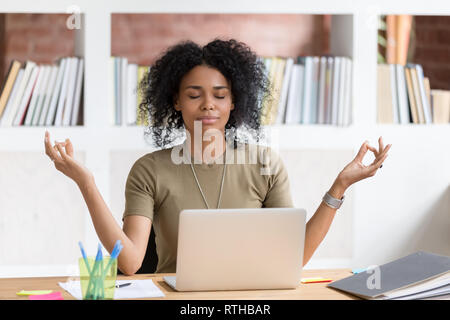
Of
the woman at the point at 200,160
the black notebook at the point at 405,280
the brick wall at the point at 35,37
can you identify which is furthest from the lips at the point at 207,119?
the brick wall at the point at 35,37

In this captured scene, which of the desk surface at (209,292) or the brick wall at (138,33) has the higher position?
the brick wall at (138,33)

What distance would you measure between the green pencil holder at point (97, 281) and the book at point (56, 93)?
5.84 ft

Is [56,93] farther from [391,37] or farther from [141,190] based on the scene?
[391,37]

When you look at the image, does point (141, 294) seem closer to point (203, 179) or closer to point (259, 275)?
point (259, 275)

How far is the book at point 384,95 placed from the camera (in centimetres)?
321

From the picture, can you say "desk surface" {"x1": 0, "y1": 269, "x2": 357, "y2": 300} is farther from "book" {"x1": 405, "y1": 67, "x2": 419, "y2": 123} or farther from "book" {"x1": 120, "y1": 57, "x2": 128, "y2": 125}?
"book" {"x1": 405, "y1": 67, "x2": 419, "y2": 123}

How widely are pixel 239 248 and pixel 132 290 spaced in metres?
0.26

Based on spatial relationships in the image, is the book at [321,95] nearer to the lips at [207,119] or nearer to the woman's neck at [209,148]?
the woman's neck at [209,148]

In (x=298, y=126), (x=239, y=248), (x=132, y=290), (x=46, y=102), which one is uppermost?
(x=46, y=102)

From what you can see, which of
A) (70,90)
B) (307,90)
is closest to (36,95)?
(70,90)

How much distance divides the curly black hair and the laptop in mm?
578

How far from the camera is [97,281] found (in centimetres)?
136

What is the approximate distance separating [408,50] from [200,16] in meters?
1.23
